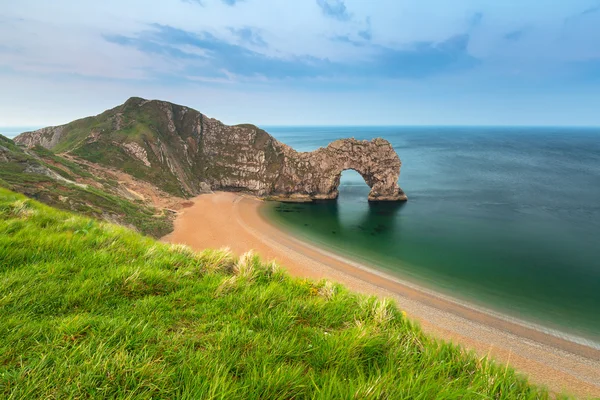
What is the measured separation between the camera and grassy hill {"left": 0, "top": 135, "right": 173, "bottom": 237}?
26.3 m

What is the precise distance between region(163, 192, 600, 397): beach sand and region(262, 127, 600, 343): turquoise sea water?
2.58 meters

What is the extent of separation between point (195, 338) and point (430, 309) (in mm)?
25912

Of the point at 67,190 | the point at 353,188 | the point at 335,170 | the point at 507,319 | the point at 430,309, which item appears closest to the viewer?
the point at 507,319

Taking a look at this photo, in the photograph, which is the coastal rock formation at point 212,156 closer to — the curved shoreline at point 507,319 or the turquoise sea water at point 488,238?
the turquoise sea water at point 488,238

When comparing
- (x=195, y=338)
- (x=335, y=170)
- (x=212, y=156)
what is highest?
(x=212, y=156)

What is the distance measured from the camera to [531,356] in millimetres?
18484

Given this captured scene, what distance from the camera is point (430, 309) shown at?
23.5 m

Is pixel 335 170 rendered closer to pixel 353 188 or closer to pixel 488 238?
pixel 353 188

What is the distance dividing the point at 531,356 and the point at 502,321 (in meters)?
3.89

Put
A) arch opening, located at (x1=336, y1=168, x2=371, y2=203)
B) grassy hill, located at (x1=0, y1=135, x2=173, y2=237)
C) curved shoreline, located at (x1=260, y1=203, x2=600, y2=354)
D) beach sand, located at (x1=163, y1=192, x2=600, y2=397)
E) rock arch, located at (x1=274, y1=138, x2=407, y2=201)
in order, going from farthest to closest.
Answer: arch opening, located at (x1=336, y1=168, x2=371, y2=203) < rock arch, located at (x1=274, y1=138, x2=407, y2=201) < grassy hill, located at (x1=0, y1=135, x2=173, y2=237) < curved shoreline, located at (x1=260, y1=203, x2=600, y2=354) < beach sand, located at (x1=163, y1=192, x2=600, y2=397)

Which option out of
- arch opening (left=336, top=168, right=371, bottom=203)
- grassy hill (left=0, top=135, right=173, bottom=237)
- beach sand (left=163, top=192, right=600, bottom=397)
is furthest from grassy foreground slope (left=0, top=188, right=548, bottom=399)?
arch opening (left=336, top=168, right=371, bottom=203)

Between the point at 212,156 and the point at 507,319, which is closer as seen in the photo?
the point at 507,319

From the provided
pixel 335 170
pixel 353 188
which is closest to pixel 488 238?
pixel 335 170

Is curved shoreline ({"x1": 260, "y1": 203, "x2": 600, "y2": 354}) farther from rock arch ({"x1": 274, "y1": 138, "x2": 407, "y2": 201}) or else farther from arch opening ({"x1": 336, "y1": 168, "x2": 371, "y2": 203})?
arch opening ({"x1": 336, "y1": 168, "x2": 371, "y2": 203})
